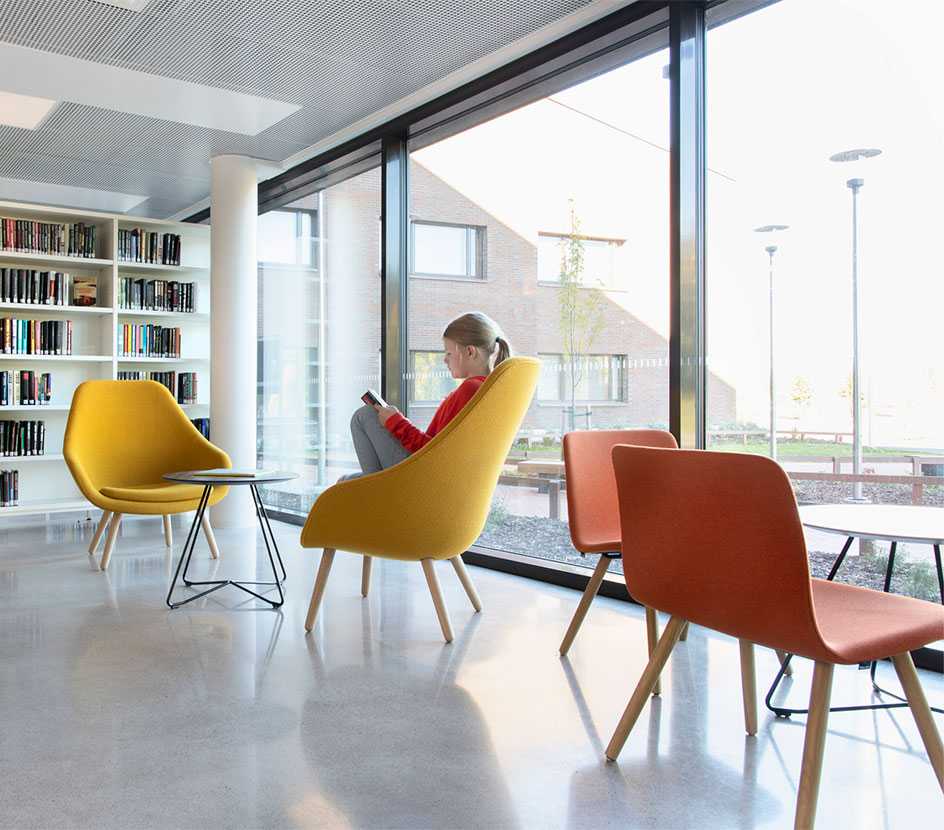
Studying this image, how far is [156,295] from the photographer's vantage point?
6.18 m

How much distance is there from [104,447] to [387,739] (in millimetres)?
3096

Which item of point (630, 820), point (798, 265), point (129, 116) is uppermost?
point (129, 116)

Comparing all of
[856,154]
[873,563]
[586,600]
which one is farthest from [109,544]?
[856,154]

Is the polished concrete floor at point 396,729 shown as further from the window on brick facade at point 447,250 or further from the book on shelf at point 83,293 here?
the book on shelf at point 83,293

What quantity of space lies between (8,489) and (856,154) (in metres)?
5.20

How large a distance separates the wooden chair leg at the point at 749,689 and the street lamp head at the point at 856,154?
1.85 metres

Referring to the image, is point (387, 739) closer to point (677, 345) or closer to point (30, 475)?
point (677, 345)

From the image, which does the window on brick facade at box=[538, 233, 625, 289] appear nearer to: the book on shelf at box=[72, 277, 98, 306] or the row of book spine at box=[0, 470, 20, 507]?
the book on shelf at box=[72, 277, 98, 306]

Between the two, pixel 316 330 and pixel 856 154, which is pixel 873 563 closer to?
pixel 856 154

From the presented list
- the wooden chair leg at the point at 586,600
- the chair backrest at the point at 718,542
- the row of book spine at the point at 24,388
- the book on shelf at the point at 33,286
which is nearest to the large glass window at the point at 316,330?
the book on shelf at the point at 33,286

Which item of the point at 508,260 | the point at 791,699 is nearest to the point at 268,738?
the point at 791,699

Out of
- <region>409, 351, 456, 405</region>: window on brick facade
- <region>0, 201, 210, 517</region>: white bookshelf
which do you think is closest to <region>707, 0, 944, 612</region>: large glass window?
<region>409, 351, 456, 405</region>: window on brick facade

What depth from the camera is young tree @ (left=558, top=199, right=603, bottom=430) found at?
413cm

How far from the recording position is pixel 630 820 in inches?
68.6
